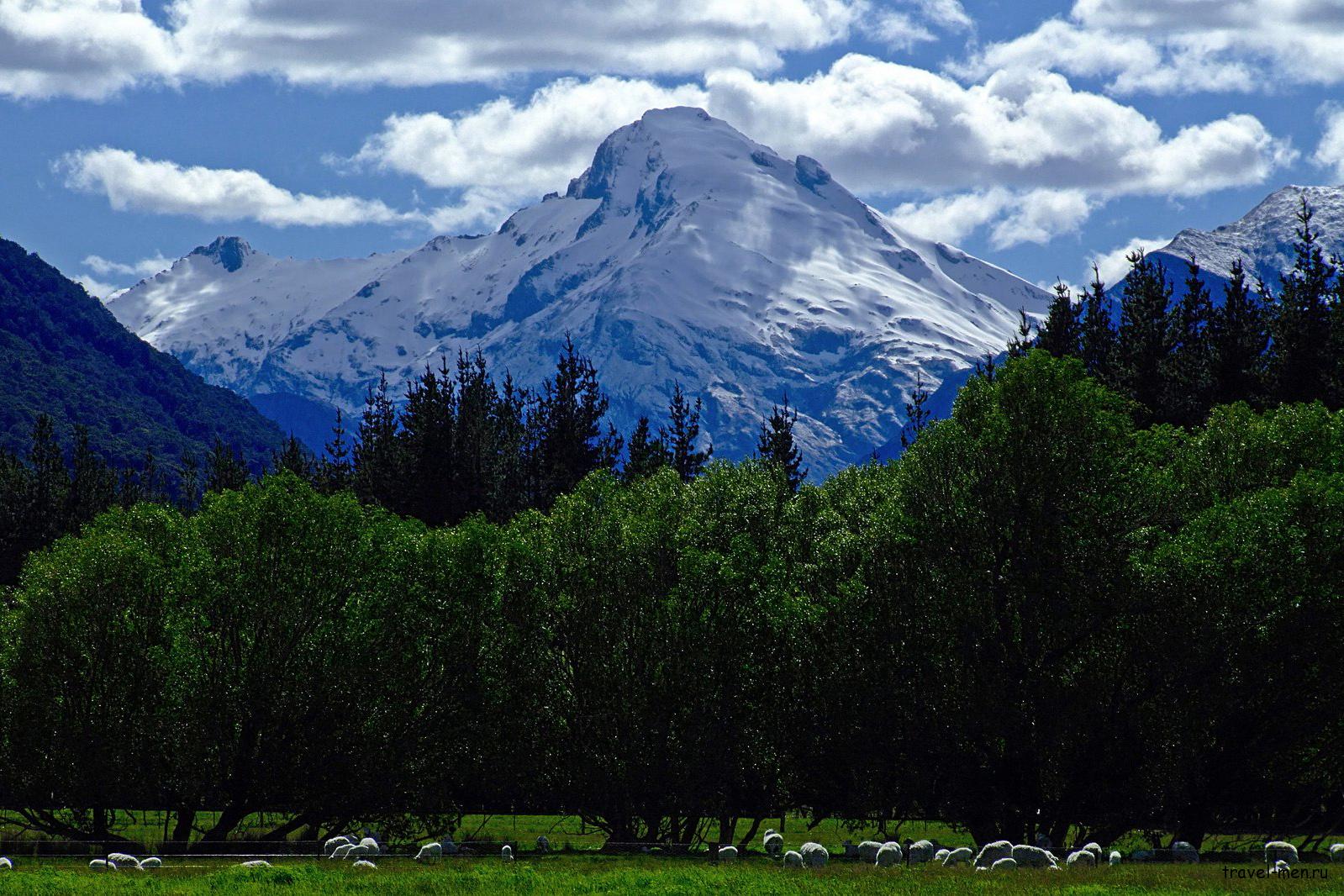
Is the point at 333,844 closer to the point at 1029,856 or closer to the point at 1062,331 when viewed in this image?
the point at 1029,856

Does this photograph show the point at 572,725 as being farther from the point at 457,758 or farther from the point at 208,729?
the point at 208,729

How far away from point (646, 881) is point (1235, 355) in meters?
82.0

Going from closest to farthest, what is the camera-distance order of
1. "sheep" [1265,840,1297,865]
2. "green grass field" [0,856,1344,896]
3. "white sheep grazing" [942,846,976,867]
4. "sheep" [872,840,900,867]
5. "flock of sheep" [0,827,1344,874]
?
"green grass field" [0,856,1344,896], "sheep" [1265,840,1297,865], "flock of sheep" [0,827,1344,874], "white sheep grazing" [942,846,976,867], "sheep" [872,840,900,867]

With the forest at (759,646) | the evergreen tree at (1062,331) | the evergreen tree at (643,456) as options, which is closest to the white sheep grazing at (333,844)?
the forest at (759,646)

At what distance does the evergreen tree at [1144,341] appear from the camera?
117875 mm

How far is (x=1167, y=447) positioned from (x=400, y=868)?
1662 inches

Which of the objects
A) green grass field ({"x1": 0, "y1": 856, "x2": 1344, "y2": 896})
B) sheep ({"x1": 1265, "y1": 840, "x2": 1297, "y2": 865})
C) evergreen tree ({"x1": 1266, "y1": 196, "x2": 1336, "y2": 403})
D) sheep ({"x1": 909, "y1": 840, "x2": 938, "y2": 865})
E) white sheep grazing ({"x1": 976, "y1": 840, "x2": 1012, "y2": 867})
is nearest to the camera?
green grass field ({"x1": 0, "y1": 856, "x2": 1344, "y2": 896})

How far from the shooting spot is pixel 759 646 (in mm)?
66188

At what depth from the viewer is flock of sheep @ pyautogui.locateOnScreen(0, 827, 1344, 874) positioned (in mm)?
48719

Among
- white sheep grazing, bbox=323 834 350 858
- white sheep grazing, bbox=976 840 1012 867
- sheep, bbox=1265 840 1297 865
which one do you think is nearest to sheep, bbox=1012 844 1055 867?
white sheep grazing, bbox=976 840 1012 867

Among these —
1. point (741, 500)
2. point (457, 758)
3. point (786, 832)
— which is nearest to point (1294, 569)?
point (741, 500)

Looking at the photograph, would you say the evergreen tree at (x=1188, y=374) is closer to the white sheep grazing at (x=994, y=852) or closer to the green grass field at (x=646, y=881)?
the white sheep grazing at (x=994, y=852)

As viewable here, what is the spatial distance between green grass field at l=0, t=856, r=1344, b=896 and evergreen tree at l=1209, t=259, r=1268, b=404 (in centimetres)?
6433

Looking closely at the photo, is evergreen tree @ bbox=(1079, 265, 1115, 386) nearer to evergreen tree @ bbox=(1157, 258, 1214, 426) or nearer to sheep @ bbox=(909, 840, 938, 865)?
evergreen tree @ bbox=(1157, 258, 1214, 426)
